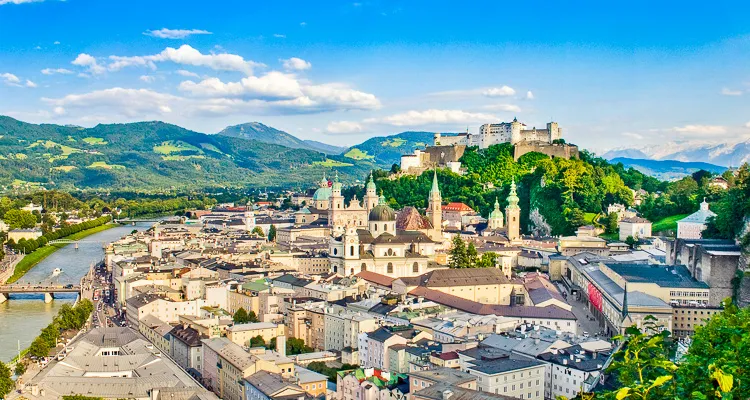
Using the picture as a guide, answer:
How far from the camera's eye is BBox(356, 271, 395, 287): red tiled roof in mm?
36188

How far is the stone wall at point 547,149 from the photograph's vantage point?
61.0m

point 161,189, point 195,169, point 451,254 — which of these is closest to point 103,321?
point 451,254

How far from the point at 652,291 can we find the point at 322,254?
19.2 metres

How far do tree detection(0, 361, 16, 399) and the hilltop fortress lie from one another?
43.7 meters

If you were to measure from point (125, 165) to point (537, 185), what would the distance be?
125827 millimetres

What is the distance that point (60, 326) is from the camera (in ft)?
105

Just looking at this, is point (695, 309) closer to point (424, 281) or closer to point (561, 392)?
point (561, 392)

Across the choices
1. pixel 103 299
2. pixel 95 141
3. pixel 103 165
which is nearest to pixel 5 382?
pixel 103 299

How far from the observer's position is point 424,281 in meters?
35.1

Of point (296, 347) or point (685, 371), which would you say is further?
point (296, 347)

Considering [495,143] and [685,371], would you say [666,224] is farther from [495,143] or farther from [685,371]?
[685,371]

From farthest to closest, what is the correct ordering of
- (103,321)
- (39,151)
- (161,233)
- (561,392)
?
(39,151) < (161,233) < (103,321) < (561,392)

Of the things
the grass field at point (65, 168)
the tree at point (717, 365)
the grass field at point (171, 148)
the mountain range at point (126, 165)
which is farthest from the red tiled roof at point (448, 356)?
the grass field at point (171, 148)

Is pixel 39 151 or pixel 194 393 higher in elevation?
pixel 39 151
